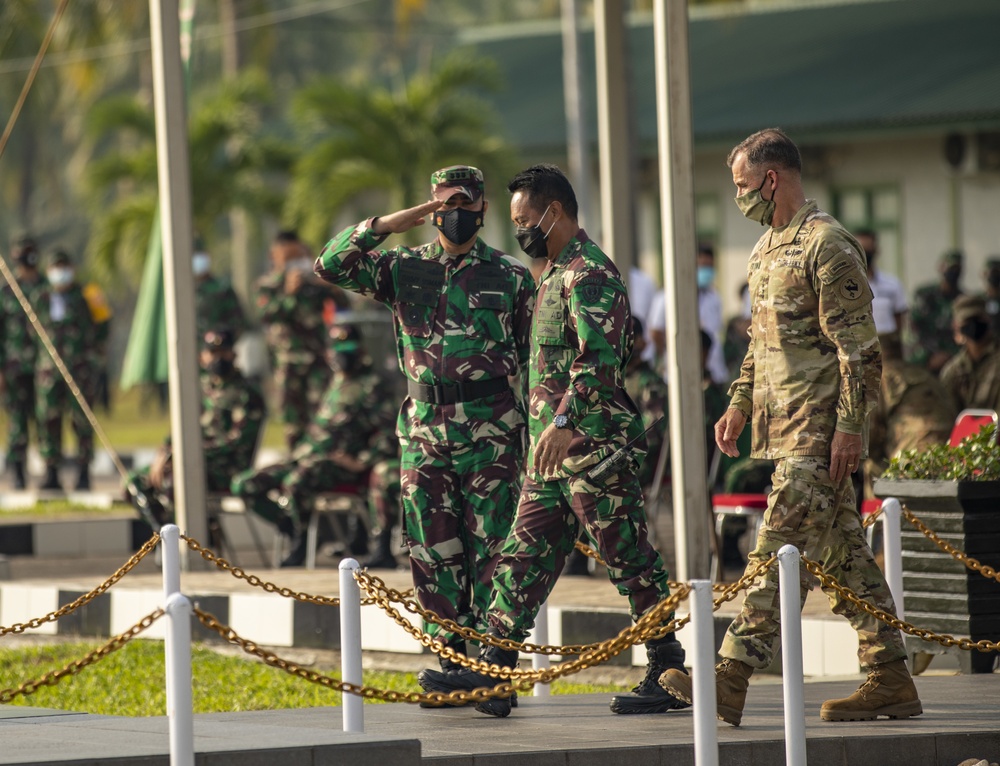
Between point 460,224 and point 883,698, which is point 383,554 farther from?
point 883,698

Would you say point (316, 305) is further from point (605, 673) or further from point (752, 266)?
point (752, 266)

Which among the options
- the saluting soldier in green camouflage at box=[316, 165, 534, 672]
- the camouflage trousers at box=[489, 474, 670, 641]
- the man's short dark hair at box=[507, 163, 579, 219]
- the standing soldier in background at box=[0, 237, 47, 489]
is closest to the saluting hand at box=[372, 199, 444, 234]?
the saluting soldier in green camouflage at box=[316, 165, 534, 672]

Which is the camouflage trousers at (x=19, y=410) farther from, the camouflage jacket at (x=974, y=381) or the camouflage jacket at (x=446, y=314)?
the camouflage jacket at (x=446, y=314)

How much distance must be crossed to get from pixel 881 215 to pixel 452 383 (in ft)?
67.2

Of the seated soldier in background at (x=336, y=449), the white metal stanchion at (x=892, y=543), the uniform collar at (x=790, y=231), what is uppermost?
the uniform collar at (x=790, y=231)

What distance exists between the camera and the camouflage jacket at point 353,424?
13445mm

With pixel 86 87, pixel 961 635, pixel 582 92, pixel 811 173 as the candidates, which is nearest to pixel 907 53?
pixel 811 173

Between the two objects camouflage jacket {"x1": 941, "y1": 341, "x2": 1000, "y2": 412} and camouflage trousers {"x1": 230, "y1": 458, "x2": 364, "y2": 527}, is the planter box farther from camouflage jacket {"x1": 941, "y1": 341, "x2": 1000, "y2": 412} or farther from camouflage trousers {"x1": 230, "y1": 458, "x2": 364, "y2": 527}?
camouflage trousers {"x1": 230, "y1": 458, "x2": 364, "y2": 527}

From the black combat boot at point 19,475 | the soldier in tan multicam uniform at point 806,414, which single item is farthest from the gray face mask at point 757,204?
the black combat boot at point 19,475

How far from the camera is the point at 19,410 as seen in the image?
20406 millimetres

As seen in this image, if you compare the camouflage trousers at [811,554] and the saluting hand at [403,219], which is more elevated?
the saluting hand at [403,219]

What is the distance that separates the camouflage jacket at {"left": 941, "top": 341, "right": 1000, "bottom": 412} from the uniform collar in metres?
5.27

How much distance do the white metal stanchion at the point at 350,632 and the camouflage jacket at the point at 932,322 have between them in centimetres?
1273

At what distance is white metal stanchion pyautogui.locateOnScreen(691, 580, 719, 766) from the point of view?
6355 mm
